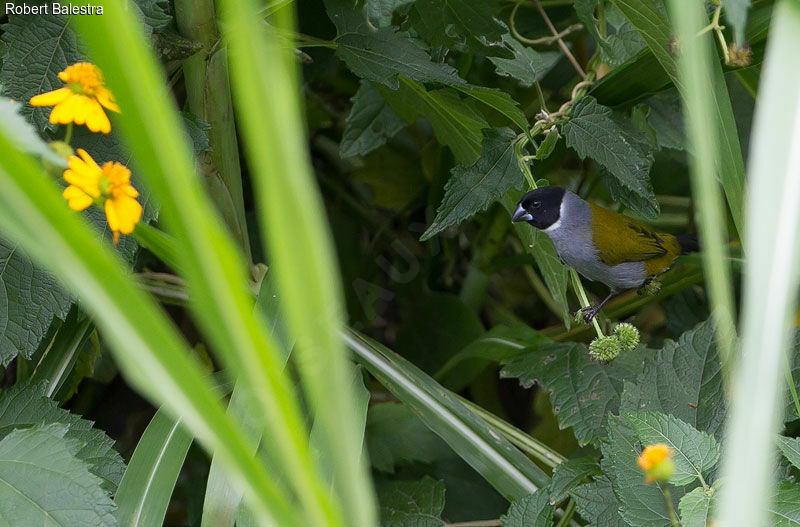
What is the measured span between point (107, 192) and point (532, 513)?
0.62 m

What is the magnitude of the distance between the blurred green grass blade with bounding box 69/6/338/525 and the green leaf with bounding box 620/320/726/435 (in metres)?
0.79

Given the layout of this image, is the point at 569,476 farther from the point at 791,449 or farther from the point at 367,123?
the point at 367,123

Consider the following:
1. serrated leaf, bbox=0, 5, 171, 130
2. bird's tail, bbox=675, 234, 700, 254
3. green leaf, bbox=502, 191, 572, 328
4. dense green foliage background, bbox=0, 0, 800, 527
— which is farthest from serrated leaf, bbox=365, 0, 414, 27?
bird's tail, bbox=675, 234, 700, 254

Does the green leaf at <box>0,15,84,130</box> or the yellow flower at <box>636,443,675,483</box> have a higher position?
the green leaf at <box>0,15,84,130</box>

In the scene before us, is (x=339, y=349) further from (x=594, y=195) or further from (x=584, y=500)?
(x=594, y=195)

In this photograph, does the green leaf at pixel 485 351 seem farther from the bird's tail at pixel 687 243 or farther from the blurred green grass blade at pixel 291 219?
the blurred green grass blade at pixel 291 219

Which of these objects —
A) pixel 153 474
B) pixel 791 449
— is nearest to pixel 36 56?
pixel 153 474

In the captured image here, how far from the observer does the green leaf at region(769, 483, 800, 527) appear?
83cm

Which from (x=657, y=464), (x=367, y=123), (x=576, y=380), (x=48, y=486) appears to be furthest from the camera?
(x=367, y=123)

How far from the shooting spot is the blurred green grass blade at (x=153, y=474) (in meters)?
0.90

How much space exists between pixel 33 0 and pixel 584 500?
0.94 m

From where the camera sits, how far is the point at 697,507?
31.2 inches

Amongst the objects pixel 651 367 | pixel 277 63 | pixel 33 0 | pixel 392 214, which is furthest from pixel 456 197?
pixel 392 214

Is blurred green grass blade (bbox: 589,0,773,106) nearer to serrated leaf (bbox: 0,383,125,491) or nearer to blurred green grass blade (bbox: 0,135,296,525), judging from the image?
serrated leaf (bbox: 0,383,125,491)
